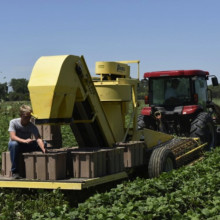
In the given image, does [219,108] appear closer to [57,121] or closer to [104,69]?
[104,69]

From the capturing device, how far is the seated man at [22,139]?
289 inches

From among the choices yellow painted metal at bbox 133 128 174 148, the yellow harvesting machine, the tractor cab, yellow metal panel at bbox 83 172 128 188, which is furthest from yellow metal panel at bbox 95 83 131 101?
the tractor cab

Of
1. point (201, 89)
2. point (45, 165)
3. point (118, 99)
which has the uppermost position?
point (201, 89)

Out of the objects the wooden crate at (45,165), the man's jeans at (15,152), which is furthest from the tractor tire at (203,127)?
the man's jeans at (15,152)

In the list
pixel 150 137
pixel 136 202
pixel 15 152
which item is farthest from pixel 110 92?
pixel 136 202

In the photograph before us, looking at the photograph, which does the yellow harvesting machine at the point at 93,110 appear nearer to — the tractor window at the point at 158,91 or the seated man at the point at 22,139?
the seated man at the point at 22,139

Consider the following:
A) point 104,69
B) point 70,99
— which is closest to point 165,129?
point 104,69

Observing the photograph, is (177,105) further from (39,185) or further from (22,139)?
(39,185)

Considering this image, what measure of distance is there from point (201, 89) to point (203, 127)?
60.9 inches

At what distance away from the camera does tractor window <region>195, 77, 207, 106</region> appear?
1309 centimetres

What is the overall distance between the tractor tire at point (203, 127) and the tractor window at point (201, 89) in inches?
25.1

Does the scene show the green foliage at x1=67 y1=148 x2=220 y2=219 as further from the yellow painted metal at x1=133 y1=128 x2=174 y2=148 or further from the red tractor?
the red tractor

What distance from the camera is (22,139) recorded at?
7391 mm

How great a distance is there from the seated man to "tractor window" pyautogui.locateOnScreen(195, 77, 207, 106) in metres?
6.44
